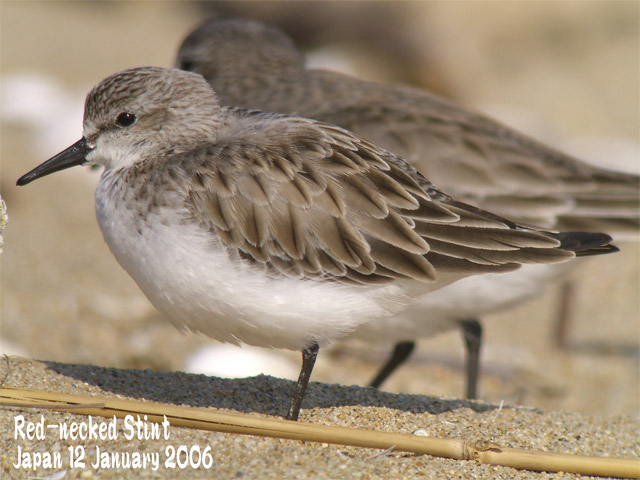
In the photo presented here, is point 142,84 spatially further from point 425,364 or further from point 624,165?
point 624,165

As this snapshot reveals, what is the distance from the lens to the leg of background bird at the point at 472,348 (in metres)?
4.38

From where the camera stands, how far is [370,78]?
10.2 m

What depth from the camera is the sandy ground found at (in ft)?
10.3

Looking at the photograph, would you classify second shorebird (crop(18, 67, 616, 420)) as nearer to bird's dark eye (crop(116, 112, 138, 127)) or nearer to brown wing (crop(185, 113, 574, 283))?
brown wing (crop(185, 113, 574, 283))

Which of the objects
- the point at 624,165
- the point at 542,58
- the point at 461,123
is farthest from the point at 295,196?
the point at 542,58

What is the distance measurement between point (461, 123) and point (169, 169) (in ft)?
6.26

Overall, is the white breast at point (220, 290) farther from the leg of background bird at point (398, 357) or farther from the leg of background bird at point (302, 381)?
the leg of background bird at point (398, 357)

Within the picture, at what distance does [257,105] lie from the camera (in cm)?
468

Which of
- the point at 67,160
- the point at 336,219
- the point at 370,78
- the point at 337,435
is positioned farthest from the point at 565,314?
the point at 370,78

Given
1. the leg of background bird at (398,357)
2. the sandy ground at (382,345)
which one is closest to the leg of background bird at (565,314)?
the sandy ground at (382,345)

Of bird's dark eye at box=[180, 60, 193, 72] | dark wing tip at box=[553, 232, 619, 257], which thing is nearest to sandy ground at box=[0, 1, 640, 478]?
dark wing tip at box=[553, 232, 619, 257]

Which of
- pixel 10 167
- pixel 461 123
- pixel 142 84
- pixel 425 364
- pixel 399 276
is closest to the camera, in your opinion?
pixel 399 276

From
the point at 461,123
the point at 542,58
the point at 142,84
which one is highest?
the point at 542,58

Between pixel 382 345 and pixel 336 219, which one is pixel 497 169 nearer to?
pixel 382 345
